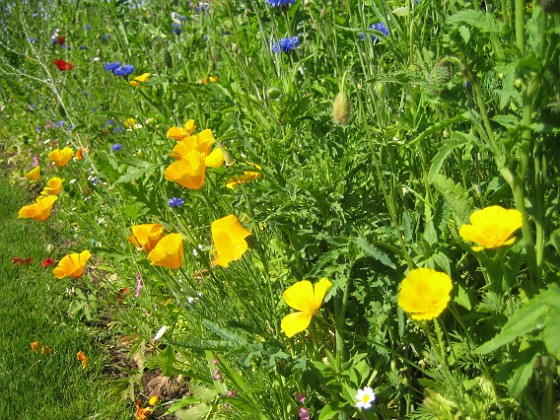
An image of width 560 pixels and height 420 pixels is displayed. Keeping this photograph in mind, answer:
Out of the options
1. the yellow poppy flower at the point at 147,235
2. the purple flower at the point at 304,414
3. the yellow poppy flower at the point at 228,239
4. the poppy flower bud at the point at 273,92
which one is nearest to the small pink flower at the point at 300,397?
the purple flower at the point at 304,414

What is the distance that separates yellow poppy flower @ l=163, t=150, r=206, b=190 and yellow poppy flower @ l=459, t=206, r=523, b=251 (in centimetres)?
67

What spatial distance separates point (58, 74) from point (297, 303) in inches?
153

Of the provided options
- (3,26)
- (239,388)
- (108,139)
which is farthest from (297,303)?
(3,26)

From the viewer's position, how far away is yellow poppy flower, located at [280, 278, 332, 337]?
56.9 inches

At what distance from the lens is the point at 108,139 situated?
3611mm

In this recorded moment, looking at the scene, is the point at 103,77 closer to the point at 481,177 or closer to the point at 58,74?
the point at 58,74

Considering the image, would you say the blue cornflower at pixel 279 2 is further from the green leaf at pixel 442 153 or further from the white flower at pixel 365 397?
the white flower at pixel 365 397

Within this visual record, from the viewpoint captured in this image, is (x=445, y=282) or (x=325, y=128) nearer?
(x=445, y=282)

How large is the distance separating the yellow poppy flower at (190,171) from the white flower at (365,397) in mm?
655

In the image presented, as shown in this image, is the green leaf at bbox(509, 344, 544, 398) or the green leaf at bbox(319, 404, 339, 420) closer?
the green leaf at bbox(509, 344, 544, 398)

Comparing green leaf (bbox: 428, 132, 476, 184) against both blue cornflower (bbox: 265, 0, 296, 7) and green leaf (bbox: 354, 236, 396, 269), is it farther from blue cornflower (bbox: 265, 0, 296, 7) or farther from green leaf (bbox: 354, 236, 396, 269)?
blue cornflower (bbox: 265, 0, 296, 7)

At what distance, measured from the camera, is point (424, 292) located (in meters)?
1.32

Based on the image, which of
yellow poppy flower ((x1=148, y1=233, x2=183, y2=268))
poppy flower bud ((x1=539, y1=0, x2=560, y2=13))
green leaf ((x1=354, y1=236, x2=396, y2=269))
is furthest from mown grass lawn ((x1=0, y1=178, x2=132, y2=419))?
poppy flower bud ((x1=539, y1=0, x2=560, y2=13))

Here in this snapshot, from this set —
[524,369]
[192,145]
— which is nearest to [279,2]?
[192,145]
